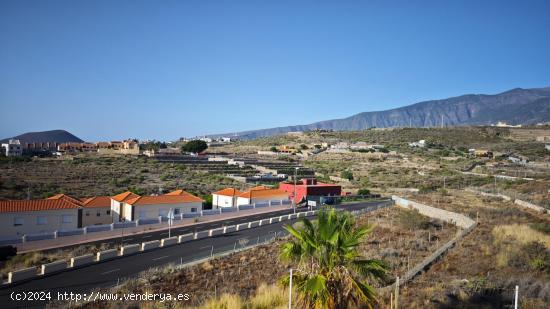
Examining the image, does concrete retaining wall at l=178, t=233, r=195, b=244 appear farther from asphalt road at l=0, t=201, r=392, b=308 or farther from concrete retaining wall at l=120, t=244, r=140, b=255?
concrete retaining wall at l=120, t=244, r=140, b=255

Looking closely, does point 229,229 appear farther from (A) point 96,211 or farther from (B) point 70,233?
(A) point 96,211

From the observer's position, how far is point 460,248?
20.9 m

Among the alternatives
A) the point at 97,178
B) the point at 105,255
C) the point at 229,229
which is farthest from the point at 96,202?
the point at 97,178

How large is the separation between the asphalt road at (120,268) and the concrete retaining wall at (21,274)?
0.49 m

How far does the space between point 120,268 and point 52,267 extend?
3040 millimetres

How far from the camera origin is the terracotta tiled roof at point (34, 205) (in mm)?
29781

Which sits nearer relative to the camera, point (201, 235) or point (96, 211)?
point (201, 235)

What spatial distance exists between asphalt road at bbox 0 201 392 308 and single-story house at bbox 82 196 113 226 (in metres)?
6.90

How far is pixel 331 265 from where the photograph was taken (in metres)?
9.34

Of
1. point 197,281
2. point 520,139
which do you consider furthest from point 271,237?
point 520,139

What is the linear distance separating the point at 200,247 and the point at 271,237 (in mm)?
5455

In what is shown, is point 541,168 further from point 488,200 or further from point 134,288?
point 134,288

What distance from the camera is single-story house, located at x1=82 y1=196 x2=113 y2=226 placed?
34750mm

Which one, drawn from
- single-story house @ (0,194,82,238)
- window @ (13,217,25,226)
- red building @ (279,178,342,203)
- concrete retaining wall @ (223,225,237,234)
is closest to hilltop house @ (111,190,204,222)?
single-story house @ (0,194,82,238)
